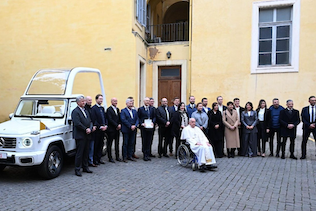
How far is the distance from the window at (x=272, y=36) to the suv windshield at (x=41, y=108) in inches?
361

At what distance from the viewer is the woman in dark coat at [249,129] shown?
8492 mm

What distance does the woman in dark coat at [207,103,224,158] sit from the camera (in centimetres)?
834

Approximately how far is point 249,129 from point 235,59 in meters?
5.34

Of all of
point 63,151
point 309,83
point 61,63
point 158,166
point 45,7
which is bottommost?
point 158,166

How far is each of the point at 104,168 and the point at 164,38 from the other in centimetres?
1140

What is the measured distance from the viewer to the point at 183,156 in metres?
7.36

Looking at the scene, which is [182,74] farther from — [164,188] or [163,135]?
[164,188]

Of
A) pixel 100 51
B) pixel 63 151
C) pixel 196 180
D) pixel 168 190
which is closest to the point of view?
pixel 168 190

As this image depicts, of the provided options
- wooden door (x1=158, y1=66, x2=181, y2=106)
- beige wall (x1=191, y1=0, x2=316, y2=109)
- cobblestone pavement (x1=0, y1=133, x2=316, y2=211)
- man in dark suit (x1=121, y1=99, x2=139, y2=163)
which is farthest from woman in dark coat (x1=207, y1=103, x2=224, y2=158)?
wooden door (x1=158, y1=66, x2=181, y2=106)

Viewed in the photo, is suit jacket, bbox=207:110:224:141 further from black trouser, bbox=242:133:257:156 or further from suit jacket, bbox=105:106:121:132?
suit jacket, bbox=105:106:121:132

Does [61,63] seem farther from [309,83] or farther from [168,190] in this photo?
[309,83]

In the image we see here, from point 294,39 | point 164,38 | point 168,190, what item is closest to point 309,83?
point 294,39

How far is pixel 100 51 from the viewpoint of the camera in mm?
13633

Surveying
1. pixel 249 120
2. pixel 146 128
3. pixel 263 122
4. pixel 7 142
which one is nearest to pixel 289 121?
pixel 263 122
